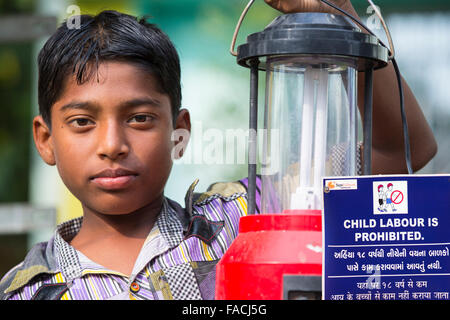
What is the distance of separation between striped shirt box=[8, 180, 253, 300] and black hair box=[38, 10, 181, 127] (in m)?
0.25

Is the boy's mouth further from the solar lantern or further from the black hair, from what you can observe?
the solar lantern

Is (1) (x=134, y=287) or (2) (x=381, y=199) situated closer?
(2) (x=381, y=199)

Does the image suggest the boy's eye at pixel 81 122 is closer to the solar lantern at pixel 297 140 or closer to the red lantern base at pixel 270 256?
the solar lantern at pixel 297 140

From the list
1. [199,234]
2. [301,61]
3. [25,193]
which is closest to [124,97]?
[199,234]

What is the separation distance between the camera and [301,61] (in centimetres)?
102

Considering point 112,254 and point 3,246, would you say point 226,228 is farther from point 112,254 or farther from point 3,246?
point 3,246

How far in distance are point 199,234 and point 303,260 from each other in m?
0.59

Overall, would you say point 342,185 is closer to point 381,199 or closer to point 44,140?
point 381,199

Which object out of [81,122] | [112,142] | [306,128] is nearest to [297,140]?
[306,128]

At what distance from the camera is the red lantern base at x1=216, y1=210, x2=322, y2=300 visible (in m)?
0.88

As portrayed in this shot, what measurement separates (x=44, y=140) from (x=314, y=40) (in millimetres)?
837

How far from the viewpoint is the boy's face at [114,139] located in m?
1.35

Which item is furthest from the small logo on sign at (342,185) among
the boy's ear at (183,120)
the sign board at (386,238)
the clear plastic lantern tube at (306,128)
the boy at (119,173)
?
the boy's ear at (183,120)

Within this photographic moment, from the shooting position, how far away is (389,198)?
34.0 inches
